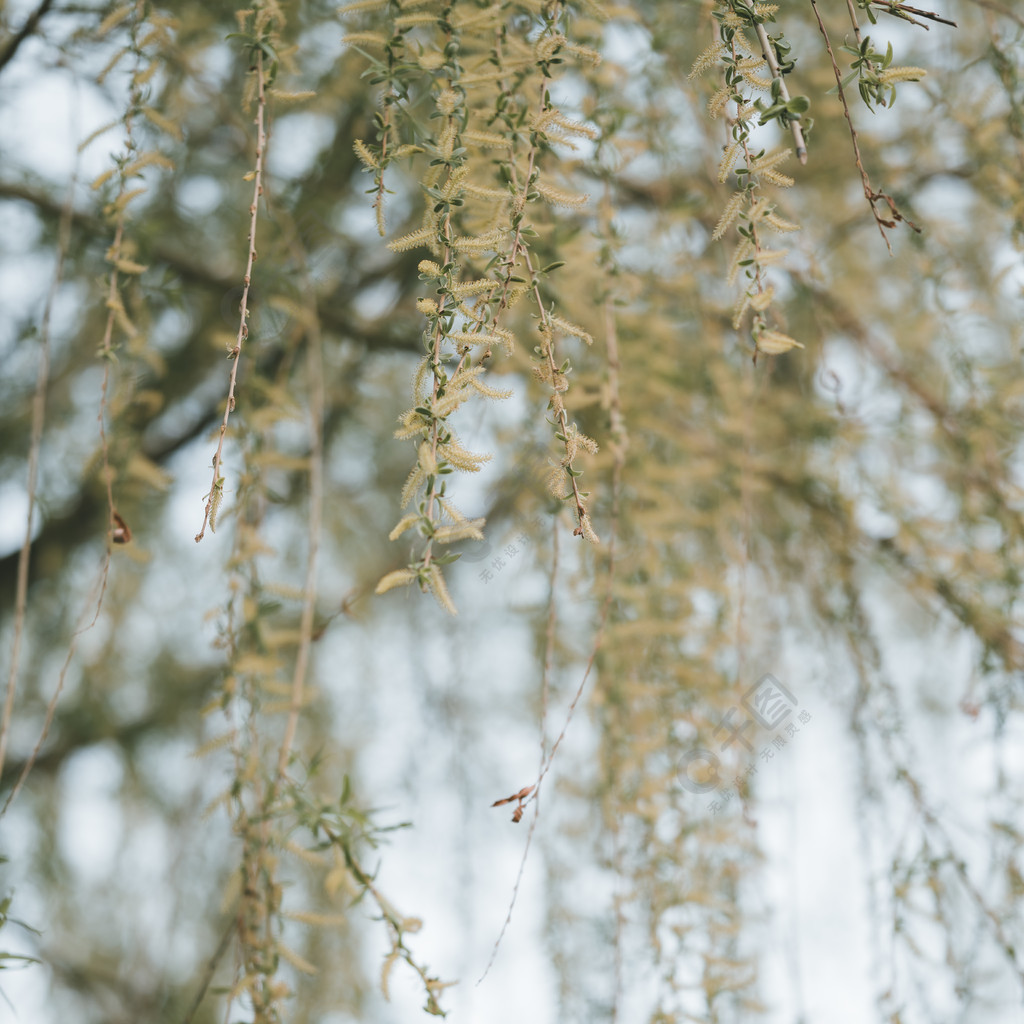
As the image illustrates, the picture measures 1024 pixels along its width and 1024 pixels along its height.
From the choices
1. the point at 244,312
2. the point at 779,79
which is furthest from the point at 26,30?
the point at 779,79

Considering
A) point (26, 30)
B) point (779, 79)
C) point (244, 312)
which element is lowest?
point (244, 312)

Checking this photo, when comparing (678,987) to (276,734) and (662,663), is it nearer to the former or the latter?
(662,663)

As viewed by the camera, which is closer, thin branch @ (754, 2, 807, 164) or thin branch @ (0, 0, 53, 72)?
thin branch @ (754, 2, 807, 164)

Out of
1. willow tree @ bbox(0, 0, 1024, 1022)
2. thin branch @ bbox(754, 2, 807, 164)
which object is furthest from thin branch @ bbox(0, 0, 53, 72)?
thin branch @ bbox(754, 2, 807, 164)

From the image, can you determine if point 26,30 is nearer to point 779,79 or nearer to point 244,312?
point 244,312

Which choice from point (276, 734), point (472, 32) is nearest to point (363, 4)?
point (472, 32)

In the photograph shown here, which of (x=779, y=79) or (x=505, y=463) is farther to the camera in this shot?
(x=505, y=463)

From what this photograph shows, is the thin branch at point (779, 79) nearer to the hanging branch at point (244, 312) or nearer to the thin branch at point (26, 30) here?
the hanging branch at point (244, 312)

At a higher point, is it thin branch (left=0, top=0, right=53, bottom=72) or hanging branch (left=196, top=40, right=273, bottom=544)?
thin branch (left=0, top=0, right=53, bottom=72)

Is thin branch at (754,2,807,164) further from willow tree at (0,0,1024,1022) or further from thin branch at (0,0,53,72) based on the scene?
thin branch at (0,0,53,72)

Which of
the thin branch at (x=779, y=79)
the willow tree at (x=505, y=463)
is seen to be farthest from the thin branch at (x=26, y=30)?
the thin branch at (x=779, y=79)

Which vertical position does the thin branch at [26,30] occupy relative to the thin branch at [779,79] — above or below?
above

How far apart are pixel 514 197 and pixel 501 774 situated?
1.65m

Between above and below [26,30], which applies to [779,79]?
below
